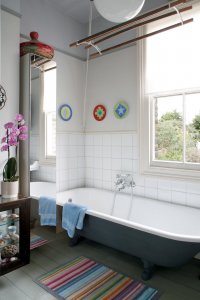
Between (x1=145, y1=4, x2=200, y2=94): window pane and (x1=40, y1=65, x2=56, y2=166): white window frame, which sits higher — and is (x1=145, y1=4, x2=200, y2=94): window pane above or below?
above

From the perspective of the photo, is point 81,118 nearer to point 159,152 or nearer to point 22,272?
point 159,152

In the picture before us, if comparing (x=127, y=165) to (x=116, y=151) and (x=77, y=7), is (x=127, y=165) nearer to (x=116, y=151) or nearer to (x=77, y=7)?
(x=116, y=151)

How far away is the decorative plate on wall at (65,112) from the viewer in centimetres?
323

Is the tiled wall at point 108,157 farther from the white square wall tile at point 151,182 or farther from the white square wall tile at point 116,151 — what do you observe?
the white square wall tile at point 151,182

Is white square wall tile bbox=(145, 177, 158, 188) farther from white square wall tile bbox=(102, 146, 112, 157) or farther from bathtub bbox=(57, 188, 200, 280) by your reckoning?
white square wall tile bbox=(102, 146, 112, 157)

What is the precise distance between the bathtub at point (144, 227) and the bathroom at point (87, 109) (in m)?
0.13

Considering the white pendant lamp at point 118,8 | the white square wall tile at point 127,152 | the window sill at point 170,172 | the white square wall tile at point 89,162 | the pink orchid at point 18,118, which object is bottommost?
the window sill at point 170,172

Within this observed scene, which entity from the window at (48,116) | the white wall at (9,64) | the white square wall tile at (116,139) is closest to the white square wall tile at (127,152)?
the white square wall tile at (116,139)

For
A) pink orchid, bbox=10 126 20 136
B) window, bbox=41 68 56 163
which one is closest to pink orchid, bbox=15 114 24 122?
pink orchid, bbox=10 126 20 136

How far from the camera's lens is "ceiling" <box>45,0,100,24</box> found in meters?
3.01

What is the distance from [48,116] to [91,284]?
1809mm

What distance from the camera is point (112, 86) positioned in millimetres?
3264

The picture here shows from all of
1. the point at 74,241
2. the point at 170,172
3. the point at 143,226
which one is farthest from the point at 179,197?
the point at 74,241

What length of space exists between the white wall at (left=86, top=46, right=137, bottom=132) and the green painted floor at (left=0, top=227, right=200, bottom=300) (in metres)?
1.56
